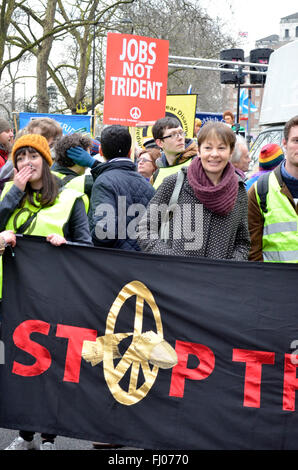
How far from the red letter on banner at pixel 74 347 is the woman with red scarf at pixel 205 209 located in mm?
607

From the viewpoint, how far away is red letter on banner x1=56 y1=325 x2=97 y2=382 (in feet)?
12.2

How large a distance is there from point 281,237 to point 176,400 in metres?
1.13

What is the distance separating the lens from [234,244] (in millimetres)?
3939

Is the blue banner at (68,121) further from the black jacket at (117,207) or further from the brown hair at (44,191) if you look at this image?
the brown hair at (44,191)

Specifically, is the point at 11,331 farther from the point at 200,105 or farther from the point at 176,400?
the point at 200,105

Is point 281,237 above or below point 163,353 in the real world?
above

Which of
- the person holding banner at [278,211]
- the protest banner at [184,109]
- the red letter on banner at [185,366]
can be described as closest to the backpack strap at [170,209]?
the person holding banner at [278,211]

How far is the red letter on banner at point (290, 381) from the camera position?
3557mm

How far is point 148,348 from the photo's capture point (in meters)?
3.68

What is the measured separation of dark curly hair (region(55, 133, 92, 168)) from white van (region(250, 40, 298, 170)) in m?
3.47

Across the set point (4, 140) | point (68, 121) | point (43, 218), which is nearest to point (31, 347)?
point (43, 218)

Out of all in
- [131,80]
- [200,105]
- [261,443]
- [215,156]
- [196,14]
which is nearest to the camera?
[261,443]

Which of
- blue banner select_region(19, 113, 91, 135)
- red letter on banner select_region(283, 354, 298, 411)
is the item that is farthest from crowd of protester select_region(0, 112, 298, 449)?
blue banner select_region(19, 113, 91, 135)
